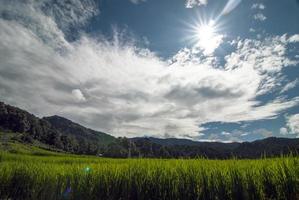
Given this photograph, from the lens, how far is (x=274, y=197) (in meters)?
3.74

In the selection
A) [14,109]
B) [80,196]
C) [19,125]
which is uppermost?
[14,109]

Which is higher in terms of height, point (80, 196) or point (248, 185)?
point (248, 185)

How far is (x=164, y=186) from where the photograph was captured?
4.68m

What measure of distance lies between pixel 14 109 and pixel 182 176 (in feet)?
651

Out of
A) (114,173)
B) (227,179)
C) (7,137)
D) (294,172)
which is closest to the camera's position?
(294,172)

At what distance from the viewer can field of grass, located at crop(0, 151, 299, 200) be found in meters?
3.80

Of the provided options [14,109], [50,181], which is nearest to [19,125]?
[14,109]

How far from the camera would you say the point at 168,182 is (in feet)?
15.4

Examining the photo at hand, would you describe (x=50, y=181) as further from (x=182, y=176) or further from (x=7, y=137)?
(x=7, y=137)

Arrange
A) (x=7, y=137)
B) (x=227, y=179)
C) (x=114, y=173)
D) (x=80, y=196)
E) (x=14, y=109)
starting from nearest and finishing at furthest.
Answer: (x=227, y=179), (x=80, y=196), (x=114, y=173), (x=7, y=137), (x=14, y=109)

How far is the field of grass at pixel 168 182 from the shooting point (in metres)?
3.80

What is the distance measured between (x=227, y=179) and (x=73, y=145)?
179 m

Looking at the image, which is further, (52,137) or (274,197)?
(52,137)

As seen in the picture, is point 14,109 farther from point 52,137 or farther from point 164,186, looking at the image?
point 164,186
